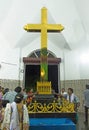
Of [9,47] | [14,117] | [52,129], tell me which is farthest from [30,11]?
[14,117]

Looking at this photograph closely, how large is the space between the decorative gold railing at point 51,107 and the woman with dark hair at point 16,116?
2.81 meters

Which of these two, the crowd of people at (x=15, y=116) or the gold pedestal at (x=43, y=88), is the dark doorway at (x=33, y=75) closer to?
the gold pedestal at (x=43, y=88)

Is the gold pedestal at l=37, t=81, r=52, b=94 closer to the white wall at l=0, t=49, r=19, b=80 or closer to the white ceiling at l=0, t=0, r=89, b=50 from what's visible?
the white wall at l=0, t=49, r=19, b=80

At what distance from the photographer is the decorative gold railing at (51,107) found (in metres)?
7.85

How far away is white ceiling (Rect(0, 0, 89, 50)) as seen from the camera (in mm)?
13161

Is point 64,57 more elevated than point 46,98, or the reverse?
point 64,57

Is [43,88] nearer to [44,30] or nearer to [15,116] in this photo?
[44,30]

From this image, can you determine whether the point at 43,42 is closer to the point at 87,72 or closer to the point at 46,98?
the point at 46,98

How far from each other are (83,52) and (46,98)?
5464 mm

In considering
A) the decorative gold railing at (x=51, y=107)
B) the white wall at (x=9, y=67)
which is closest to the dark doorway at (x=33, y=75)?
the white wall at (x=9, y=67)

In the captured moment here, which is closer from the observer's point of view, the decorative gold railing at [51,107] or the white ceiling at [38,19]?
the decorative gold railing at [51,107]

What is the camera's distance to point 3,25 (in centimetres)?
1330

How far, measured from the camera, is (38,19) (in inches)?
534

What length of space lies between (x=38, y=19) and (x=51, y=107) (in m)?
6.59
